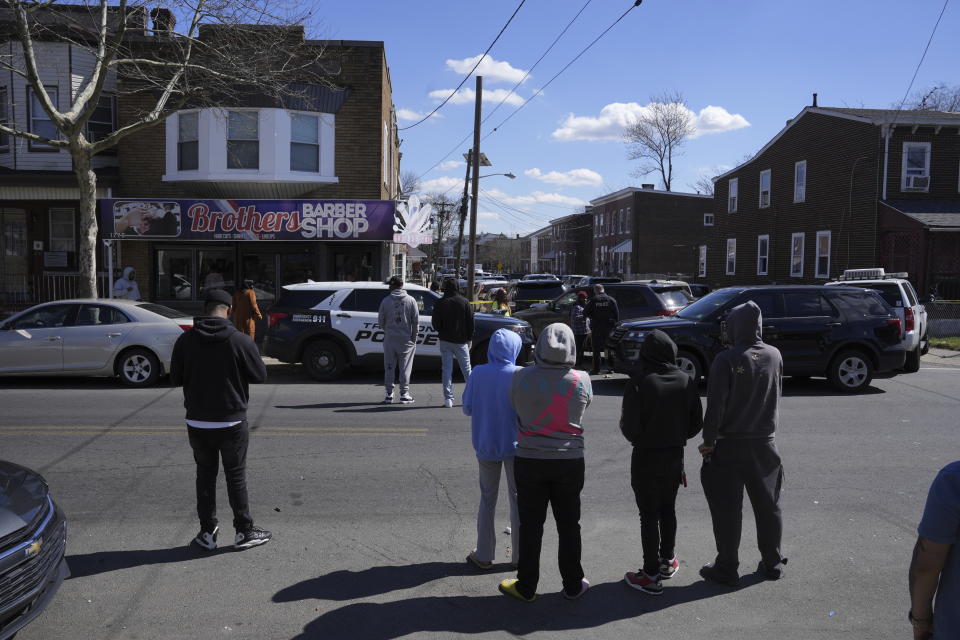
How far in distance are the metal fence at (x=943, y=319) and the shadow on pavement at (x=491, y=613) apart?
21.0 m

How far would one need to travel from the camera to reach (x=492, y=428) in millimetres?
4820

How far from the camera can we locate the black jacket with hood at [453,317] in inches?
403

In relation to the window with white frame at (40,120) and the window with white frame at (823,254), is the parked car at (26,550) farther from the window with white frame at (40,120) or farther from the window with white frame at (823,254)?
the window with white frame at (823,254)

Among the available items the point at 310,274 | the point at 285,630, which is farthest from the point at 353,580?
the point at 310,274

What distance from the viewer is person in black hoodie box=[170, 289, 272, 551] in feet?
16.8

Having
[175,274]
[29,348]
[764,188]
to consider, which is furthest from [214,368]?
[764,188]

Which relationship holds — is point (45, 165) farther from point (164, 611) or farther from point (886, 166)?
point (886, 166)

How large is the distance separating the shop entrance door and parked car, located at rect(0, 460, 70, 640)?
64.0 feet

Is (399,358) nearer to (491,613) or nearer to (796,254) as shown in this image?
(491,613)

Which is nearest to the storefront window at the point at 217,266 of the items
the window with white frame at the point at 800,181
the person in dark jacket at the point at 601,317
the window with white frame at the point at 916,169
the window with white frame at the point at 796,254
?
the person in dark jacket at the point at 601,317

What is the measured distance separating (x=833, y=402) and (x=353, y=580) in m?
9.31

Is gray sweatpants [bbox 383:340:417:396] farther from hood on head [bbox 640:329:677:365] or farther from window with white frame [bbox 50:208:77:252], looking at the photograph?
window with white frame [bbox 50:208:77:252]

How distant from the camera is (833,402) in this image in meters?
11.6

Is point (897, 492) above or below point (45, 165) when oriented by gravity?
below
